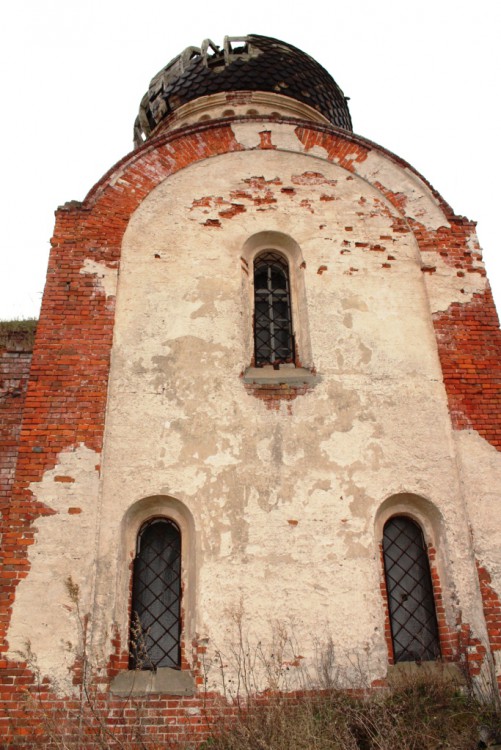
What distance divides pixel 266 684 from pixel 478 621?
2066 mm

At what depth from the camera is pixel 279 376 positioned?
763 centimetres

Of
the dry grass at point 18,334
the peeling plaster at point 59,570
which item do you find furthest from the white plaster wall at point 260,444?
the dry grass at point 18,334

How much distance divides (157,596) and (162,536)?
0.58 m

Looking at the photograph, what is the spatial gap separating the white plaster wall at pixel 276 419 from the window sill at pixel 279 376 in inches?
4.4

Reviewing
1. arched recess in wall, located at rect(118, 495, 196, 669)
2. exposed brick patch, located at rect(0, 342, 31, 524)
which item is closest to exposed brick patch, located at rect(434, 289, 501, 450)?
arched recess in wall, located at rect(118, 495, 196, 669)

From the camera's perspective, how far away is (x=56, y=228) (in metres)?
8.43

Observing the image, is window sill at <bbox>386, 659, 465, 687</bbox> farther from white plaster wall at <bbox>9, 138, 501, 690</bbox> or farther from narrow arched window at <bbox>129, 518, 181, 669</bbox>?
narrow arched window at <bbox>129, 518, 181, 669</bbox>

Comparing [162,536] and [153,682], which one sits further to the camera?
[162,536]

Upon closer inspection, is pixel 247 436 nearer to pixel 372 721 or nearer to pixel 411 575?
pixel 411 575

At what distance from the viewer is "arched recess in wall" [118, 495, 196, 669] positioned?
6.46 m

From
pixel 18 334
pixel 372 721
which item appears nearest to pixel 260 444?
pixel 372 721

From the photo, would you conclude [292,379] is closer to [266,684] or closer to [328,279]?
[328,279]

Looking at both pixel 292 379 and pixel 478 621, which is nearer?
pixel 478 621

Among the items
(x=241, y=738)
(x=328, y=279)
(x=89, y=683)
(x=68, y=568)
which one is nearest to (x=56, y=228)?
(x=328, y=279)
